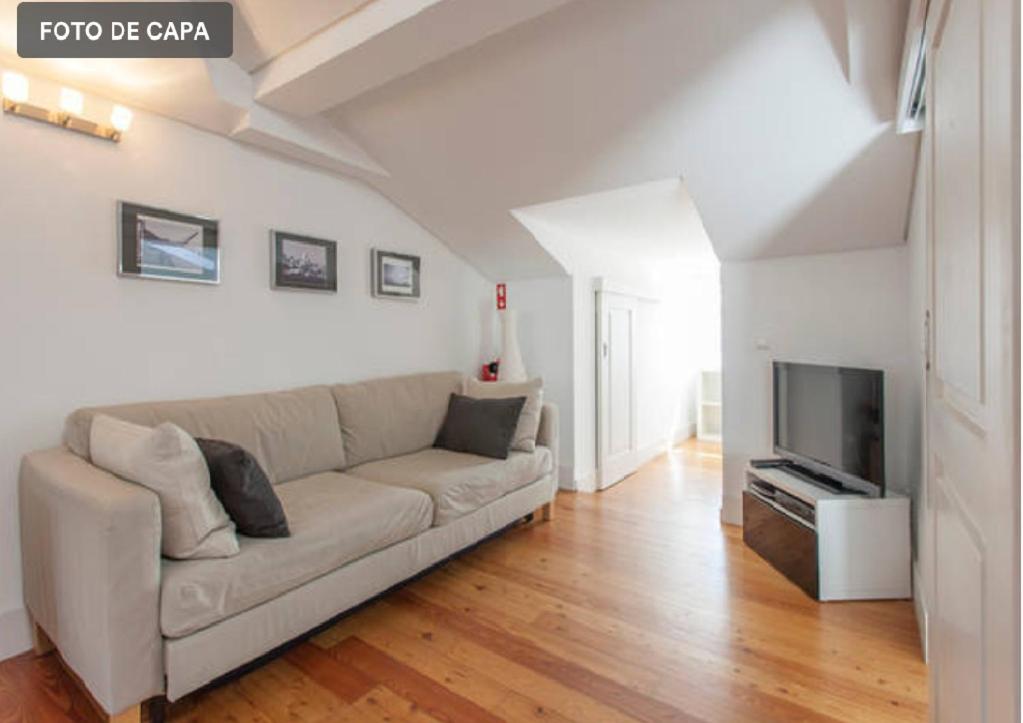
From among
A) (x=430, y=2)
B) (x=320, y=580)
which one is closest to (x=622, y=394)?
(x=320, y=580)

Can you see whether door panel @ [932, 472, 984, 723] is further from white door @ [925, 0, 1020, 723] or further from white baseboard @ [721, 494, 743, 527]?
white baseboard @ [721, 494, 743, 527]

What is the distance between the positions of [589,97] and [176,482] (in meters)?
2.19

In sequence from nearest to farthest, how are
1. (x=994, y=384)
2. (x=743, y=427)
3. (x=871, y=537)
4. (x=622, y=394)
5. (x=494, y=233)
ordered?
1. (x=994, y=384)
2. (x=871, y=537)
3. (x=743, y=427)
4. (x=494, y=233)
5. (x=622, y=394)

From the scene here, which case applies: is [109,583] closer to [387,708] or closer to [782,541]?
[387,708]

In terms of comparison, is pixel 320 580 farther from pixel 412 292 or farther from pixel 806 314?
pixel 806 314

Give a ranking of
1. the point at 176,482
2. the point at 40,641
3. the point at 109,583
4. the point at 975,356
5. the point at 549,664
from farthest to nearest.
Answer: the point at 40,641 < the point at 549,664 < the point at 176,482 < the point at 109,583 < the point at 975,356

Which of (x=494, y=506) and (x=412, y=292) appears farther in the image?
(x=412, y=292)

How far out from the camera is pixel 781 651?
187cm

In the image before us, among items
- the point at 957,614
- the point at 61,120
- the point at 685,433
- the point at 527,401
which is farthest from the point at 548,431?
the point at 685,433

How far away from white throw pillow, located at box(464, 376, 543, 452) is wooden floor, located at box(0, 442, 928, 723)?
27.1 inches

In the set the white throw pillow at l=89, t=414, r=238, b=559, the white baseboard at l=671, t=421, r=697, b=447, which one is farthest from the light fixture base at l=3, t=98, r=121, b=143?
the white baseboard at l=671, t=421, r=697, b=447

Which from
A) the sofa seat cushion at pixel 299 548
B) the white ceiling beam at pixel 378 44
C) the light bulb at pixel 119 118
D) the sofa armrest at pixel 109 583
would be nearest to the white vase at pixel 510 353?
the sofa seat cushion at pixel 299 548

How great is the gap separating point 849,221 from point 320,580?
2968 millimetres

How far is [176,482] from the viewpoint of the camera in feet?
5.02
